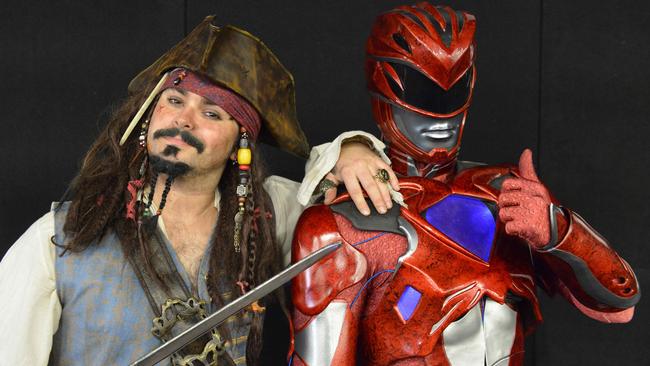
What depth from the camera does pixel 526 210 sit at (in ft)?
6.04

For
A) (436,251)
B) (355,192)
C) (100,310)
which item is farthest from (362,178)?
(100,310)

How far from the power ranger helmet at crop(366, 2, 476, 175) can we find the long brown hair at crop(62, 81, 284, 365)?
305mm

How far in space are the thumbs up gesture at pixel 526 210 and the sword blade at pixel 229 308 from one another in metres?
0.30

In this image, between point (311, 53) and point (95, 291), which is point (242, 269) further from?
point (311, 53)

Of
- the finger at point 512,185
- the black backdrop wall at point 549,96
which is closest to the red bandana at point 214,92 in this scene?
the finger at point 512,185

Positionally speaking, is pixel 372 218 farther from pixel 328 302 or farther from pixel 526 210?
pixel 526 210

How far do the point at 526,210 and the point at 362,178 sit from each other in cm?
32

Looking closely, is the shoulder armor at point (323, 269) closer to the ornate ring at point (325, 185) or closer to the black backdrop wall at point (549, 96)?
the ornate ring at point (325, 185)

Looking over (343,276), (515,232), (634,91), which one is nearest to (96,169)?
(343,276)

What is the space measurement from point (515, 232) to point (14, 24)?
A: 1.40 meters

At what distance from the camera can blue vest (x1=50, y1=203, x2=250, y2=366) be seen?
2.01 metres

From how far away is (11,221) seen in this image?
264 centimetres

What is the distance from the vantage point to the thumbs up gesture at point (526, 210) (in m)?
1.84

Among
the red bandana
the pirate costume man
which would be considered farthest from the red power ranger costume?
the red bandana
